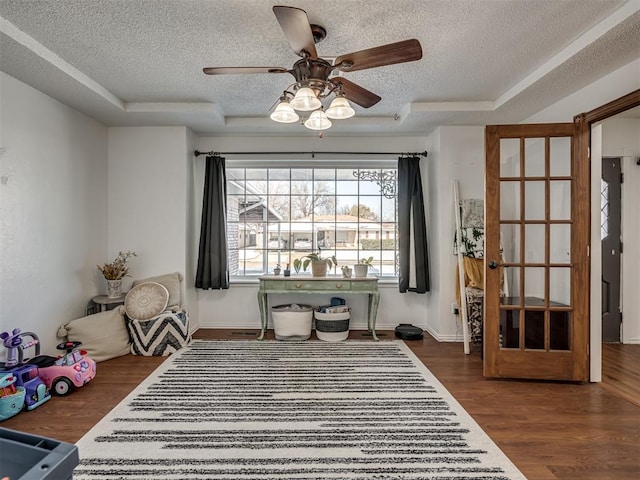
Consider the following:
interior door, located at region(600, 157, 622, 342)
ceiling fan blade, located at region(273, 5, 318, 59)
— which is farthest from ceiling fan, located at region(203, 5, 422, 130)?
interior door, located at region(600, 157, 622, 342)

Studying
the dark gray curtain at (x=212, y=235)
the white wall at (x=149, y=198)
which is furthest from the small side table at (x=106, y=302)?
the dark gray curtain at (x=212, y=235)

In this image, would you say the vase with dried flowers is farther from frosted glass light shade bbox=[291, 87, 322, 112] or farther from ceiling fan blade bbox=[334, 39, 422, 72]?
ceiling fan blade bbox=[334, 39, 422, 72]

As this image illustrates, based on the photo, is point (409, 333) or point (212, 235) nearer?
point (409, 333)

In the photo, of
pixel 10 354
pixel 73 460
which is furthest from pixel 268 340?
pixel 73 460

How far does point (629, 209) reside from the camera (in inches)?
159

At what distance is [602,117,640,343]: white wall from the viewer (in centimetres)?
400

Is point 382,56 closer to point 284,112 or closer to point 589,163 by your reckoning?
point 284,112

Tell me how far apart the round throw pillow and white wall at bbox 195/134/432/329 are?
859 millimetres

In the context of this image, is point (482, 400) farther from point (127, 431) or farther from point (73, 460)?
point (73, 460)

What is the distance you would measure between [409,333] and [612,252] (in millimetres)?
2482

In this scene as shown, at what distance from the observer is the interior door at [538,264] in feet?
9.55

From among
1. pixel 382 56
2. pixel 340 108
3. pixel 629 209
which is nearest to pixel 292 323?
pixel 340 108

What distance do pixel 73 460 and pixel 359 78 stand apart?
3.08 metres

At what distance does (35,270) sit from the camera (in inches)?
119
